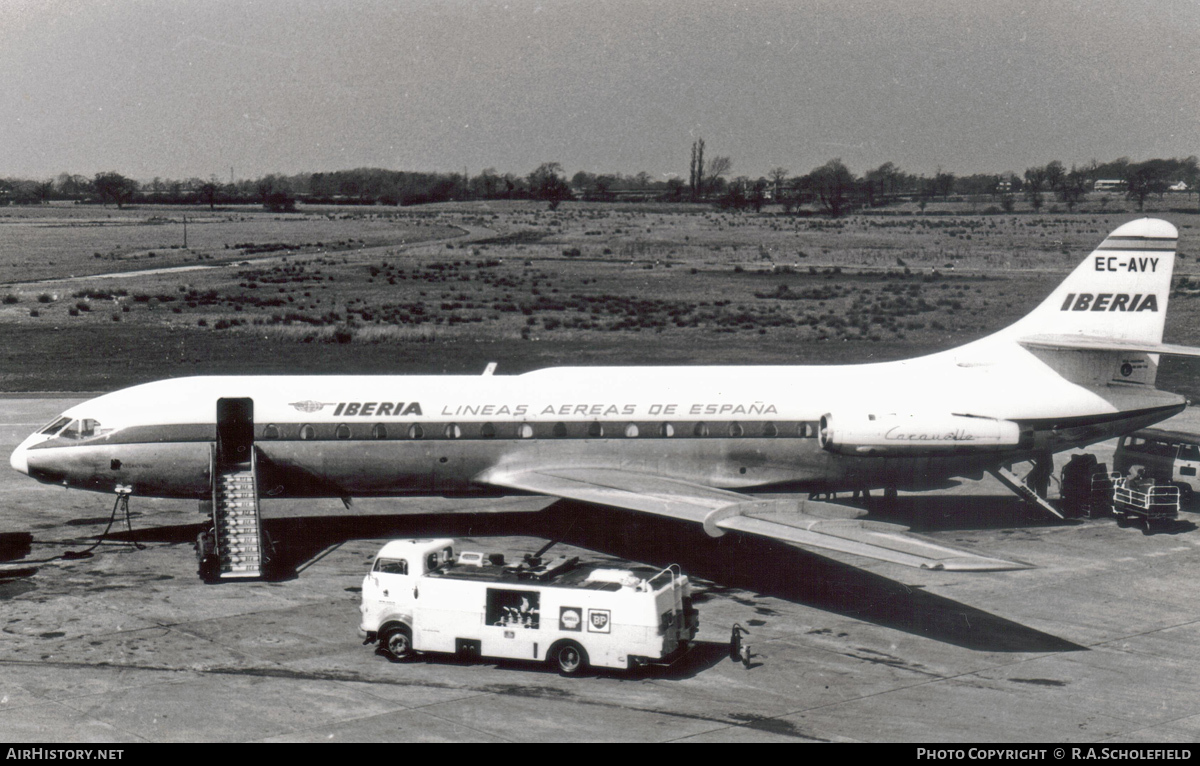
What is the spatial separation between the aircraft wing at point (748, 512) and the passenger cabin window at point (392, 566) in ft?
18.5

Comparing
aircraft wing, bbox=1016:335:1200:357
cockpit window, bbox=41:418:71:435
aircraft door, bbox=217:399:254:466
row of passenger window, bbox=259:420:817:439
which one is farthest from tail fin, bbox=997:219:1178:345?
cockpit window, bbox=41:418:71:435

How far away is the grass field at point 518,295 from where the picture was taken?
5859 cm

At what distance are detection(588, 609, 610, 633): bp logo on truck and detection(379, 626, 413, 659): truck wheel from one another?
3.05 metres

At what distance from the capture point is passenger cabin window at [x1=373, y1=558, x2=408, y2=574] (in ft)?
66.8

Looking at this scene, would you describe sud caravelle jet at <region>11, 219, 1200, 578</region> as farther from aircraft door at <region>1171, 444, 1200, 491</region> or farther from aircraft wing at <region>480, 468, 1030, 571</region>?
aircraft door at <region>1171, 444, 1200, 491</region>

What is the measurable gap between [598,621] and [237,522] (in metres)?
10.3

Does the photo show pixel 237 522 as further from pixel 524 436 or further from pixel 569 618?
pixel 569 618

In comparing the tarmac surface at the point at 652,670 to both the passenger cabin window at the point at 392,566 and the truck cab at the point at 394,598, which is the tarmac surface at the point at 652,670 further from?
the passenger cabin window at the point at 392,566

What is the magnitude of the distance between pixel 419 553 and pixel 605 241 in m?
117

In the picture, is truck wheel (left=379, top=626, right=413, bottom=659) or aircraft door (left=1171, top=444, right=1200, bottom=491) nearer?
truck wheel (left=379, top=626, right=413, bottom=659)

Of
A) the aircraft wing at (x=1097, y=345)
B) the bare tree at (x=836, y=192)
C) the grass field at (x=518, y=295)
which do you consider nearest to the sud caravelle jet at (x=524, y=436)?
the aircraft wing at (x=1097, y=345)

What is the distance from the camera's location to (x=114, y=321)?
6975 centimetres
